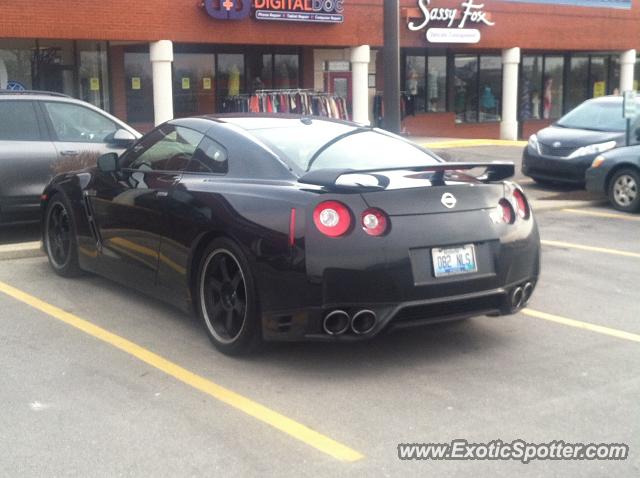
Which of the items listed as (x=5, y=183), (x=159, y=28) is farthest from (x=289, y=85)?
(x=5, y=183)

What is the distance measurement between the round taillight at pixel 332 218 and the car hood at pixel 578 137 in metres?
10.2

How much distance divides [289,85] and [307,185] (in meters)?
21.5

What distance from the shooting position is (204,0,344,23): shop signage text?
830 inches

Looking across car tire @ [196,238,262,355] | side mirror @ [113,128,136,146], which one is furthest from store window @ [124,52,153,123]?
car tire @ [196,238,262,355]

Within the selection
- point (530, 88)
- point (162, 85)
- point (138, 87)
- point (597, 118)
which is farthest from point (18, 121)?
point (530, 88)

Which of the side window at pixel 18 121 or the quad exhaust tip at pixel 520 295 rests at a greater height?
the side window at pixel 18 121

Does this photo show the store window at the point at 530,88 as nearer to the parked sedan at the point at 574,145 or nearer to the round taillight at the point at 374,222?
the parked sedan at the point at 574,145

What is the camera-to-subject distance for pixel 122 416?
14.8 ft

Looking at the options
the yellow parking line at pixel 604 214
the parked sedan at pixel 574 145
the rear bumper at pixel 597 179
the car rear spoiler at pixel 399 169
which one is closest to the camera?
the car rear spoiler at pixel 399 169

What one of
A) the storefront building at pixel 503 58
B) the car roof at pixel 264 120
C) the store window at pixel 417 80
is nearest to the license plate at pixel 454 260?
the car roof at pixel 264 120

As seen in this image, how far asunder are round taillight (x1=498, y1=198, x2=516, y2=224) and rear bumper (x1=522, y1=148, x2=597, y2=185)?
8.87m

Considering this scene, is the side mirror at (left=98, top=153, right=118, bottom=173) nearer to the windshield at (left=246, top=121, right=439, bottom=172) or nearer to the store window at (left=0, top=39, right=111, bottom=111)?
the windshield at (left=246, top=121, right=439, bottom=172)

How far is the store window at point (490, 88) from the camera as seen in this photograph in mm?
30812

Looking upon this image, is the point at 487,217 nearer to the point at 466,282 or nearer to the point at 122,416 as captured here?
the point at 466,282
